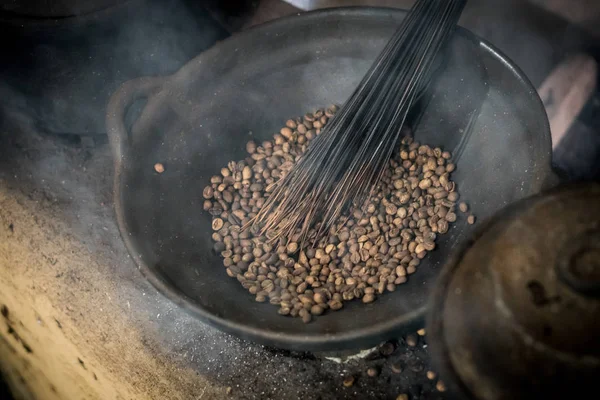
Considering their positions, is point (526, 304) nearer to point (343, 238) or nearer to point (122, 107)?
point (343, 238)

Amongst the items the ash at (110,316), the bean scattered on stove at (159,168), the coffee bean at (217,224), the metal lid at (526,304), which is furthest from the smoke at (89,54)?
the metal lid at (526,304)

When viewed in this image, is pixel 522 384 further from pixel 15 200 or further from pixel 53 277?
pixel 15 200

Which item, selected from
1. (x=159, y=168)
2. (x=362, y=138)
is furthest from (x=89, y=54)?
(x=362, y=138)

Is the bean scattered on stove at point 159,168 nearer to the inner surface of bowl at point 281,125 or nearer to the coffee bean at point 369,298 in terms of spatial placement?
the inner surface of bowl at point 281,125

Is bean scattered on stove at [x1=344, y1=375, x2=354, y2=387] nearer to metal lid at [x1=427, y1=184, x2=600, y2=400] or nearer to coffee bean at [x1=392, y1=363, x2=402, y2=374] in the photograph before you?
coffee bean at [x1=392, y1=363, x2=402, y2=374]

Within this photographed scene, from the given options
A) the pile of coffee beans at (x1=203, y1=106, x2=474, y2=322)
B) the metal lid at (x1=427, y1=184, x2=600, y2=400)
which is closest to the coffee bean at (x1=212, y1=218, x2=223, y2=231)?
the pile of coffee beans at (x1=203, y1=106, x2=474, y2=322)
